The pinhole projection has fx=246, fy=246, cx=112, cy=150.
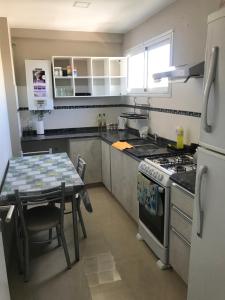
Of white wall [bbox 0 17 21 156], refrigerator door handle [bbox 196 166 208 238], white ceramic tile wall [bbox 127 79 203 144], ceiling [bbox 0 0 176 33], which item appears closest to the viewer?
refrigerator door handle [bbox 196 166 208 238]

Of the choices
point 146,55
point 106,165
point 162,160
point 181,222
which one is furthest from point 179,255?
point 146,55

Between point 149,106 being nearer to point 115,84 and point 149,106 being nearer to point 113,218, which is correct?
point 115,84

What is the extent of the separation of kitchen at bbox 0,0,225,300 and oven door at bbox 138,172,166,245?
0.01m

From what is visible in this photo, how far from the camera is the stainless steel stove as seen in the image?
2.02m

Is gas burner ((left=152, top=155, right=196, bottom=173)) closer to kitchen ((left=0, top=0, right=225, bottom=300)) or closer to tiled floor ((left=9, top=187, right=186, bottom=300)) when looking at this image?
kitchen ((left=0, top=0, right=225, bottom=300))

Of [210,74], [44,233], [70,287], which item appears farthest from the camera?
[44,233]

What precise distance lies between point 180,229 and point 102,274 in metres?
0.80

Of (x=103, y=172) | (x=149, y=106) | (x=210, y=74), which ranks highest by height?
(x=210, y=74)

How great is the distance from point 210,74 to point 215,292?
113 centimetres

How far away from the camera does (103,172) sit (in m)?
3.94

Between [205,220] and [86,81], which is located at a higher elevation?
[86,81]

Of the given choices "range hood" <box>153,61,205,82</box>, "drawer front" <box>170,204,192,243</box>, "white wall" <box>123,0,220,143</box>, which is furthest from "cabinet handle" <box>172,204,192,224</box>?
"range hood" <box>153,61,205,82</box>

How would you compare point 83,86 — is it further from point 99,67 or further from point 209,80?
point 209,80

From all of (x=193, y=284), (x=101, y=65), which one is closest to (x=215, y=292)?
(x=193, y=284)
